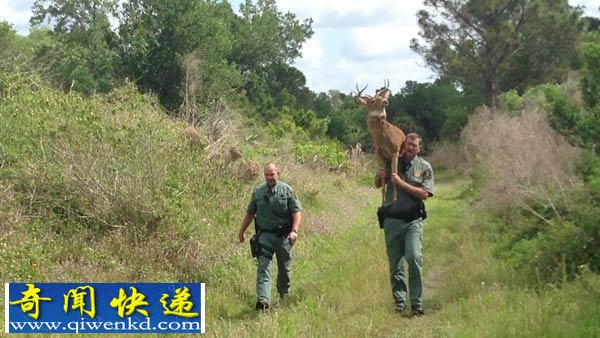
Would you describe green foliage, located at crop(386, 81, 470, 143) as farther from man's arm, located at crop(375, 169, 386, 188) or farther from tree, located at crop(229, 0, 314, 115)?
man's arm, located at crop(375, 169, 386, 188)

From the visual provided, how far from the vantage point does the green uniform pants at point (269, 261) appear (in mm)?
8773

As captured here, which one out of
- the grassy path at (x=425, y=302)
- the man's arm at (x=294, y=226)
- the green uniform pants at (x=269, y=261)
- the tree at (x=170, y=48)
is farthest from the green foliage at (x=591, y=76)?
the tree at (x=170, y=48)

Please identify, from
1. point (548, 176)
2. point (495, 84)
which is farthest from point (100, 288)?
point (495, 84)

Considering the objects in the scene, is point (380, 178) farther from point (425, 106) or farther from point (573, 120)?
point (425, 106)

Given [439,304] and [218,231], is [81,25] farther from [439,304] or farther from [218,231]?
[439,304]

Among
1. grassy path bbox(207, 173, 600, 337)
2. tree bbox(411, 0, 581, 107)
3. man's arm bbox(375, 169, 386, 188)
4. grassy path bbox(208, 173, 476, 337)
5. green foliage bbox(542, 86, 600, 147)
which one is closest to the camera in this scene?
grassy path bbox(207, 173, 600, 337)

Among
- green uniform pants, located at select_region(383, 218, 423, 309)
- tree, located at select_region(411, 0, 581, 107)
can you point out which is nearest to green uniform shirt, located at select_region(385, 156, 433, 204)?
green uniform pants, located at select_region(383, 218, 423, 309)

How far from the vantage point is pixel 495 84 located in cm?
4194

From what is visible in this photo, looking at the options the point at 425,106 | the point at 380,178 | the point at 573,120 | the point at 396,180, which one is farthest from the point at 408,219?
the point at 425,106

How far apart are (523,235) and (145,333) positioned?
6.29m

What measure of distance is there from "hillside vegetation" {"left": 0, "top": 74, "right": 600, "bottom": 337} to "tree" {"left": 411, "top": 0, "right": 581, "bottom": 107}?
90.5ft

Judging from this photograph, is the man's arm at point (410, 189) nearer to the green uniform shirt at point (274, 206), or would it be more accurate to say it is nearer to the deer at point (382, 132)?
the deer at point (382, 132)

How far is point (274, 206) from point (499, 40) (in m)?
34.5

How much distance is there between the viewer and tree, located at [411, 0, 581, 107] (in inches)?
1588
